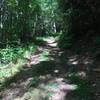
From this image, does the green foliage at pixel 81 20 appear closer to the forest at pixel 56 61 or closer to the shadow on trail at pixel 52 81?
the forest at pixel 56 61

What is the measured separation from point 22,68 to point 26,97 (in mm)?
3496

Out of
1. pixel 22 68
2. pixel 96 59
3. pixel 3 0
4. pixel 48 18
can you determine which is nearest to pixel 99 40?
pixel 96 59

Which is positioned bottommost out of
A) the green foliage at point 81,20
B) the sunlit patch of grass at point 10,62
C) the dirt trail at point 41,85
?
the dirt trail at point 41,85

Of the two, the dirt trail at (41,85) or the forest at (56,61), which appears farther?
the forest at (56,61)

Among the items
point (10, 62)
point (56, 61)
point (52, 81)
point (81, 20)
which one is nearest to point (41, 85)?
point (52, 81)

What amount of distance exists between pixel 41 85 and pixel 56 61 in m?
3.74

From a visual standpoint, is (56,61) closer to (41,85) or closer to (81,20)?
(41,85)

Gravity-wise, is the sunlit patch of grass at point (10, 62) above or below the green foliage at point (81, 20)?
below

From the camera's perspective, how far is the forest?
7930 mm

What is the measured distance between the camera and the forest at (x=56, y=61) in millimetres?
7930

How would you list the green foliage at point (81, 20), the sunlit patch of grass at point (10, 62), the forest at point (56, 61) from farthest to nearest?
the green foliage at point (81, 20)
the sunlit patch of grass at point (10, 62)
the forest at point (56, 61)

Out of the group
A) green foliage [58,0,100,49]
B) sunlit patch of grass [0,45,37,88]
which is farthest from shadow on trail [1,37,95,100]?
green foliage [58,0,100,49]

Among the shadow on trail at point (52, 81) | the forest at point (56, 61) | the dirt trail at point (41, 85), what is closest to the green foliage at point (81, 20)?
the forest at point (56, 61)

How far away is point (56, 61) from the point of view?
12016mm
